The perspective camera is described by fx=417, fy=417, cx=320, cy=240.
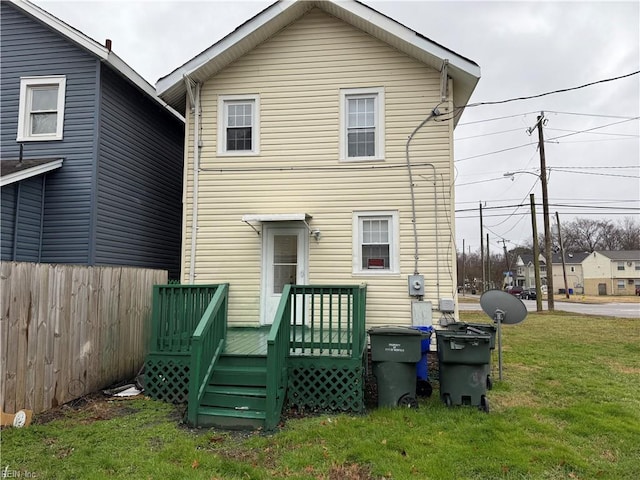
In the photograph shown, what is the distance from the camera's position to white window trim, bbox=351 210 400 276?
773cm

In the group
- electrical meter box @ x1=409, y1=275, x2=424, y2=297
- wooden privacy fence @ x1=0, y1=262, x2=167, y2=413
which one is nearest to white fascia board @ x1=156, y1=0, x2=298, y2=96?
wooden privacy fence @ x1=0, y1=262, x2=167, y2=413

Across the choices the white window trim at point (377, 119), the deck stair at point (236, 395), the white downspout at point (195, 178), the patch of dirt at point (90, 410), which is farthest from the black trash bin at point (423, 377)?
the white downspout at point (195, 178)

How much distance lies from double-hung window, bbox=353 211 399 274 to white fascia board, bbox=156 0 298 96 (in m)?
4.00

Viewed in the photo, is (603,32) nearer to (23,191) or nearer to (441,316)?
(441,316)

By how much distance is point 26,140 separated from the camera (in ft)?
27.2

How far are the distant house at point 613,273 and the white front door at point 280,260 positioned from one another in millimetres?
62973

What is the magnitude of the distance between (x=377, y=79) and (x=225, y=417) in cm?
652

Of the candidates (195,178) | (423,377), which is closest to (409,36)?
(195,178)

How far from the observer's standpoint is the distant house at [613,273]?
55969 mm

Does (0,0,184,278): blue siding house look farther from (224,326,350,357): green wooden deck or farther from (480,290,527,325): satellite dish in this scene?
(480,290,527,325): satellite dish

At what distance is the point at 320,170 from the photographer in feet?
26.6

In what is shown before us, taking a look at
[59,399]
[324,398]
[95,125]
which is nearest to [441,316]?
[324,398]

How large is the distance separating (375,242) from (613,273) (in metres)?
62.5

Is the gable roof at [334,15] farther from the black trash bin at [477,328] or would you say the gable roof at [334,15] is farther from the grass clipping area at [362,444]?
the grass clipping area at [362,444]
